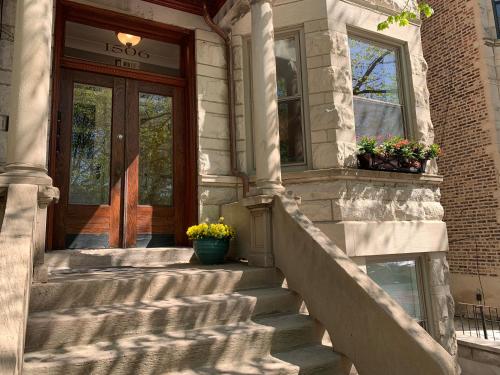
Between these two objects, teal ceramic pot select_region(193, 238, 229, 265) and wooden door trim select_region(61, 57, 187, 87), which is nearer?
teal ceramic pot select_region(193, 238, 229, 265)

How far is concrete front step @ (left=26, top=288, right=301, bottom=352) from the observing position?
294 centimetres

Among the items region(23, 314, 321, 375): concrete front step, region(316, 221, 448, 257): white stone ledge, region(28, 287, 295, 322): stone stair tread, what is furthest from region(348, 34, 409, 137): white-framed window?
region(23, 314, 321, 375): concrete front step

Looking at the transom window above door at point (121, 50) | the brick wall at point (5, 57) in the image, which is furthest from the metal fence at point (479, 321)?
the brick wall at point (5, 57)

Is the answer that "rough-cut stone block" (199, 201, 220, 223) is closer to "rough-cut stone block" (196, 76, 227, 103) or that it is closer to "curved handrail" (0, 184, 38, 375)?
"rough-cut stone block" (196, 76, 227, 103)

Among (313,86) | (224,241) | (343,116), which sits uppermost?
(313,86)

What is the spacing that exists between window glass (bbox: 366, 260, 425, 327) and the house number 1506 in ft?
16.7

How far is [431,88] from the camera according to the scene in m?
11.7

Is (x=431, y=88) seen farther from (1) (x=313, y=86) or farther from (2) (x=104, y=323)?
(2) (x=104, y=323)

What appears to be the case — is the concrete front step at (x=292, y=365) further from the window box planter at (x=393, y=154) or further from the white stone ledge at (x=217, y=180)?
the window box planter at (x=393, y=154)

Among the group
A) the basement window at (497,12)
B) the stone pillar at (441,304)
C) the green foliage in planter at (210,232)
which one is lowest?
the stone pillar at (441,304)

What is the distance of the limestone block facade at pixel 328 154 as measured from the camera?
591 cm

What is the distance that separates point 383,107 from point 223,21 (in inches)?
124

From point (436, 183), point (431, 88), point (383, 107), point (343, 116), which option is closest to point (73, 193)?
point (343, 116)

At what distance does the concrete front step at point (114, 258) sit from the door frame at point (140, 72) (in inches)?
22.6
